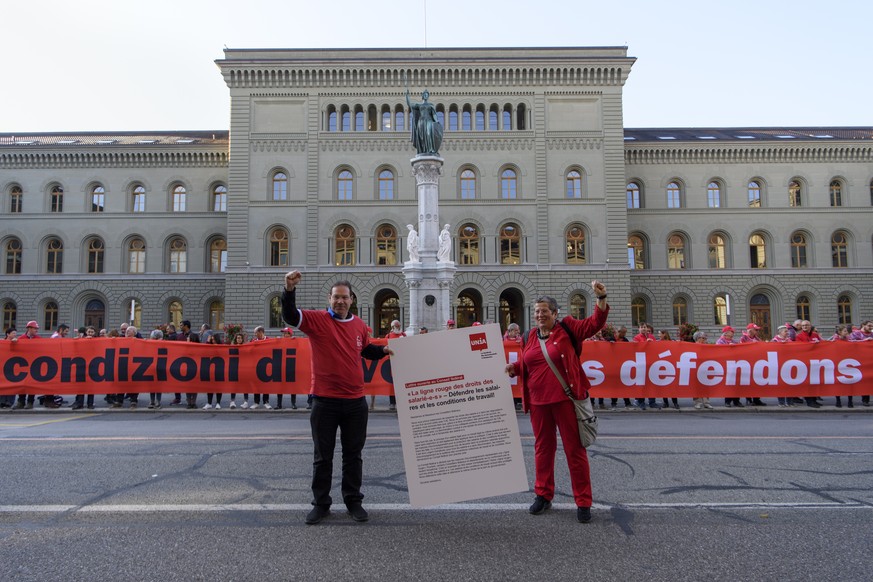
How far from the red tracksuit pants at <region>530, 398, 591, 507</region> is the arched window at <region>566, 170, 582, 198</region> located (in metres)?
34.7

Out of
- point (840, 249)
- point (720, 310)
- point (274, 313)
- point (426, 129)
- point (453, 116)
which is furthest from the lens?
point (840, 249)

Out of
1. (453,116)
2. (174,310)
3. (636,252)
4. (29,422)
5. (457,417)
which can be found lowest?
(29,422)

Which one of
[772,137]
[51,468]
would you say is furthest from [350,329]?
[772,137]

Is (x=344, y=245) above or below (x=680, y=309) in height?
above

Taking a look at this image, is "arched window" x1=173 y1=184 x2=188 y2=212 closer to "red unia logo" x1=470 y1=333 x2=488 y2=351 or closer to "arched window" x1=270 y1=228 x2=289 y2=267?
"arched window" x1=270 y1=228 x2=289 y2=267

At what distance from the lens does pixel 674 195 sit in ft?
136

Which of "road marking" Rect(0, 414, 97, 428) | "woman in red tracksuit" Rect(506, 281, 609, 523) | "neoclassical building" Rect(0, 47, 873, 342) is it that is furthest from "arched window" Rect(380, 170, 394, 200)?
"woman in red tracksuit" Rect(506, 281, 609, 523)

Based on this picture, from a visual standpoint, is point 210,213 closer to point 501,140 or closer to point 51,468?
point 501,140

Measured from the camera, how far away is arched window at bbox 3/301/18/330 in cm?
3984

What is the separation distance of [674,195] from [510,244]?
1252 cm

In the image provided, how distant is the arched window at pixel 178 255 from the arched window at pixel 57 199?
8.02m

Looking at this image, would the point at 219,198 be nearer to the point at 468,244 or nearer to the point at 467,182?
the point at 467,182

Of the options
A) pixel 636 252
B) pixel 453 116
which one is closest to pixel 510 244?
pixel 453 116

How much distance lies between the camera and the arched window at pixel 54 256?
40531 millimetres
